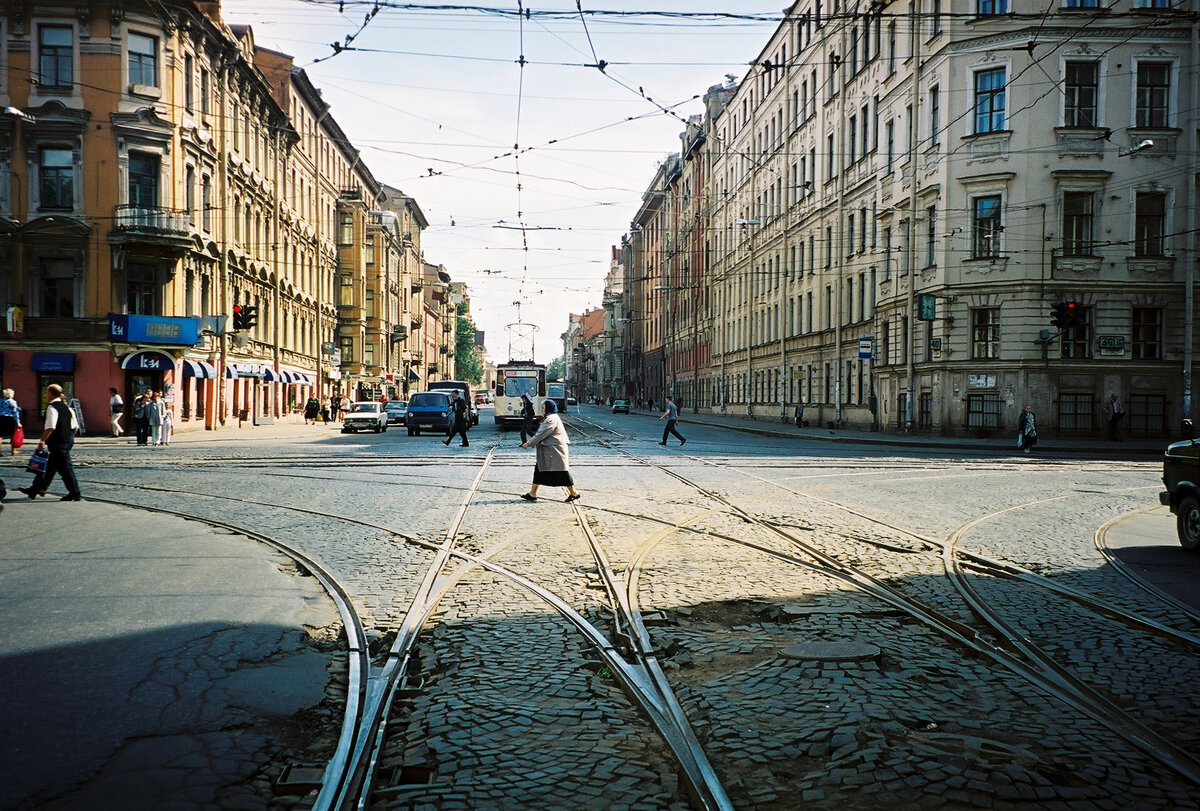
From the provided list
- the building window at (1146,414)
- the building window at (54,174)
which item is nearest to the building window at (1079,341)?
the building window at (1146,414)

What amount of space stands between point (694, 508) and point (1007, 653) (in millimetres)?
7608

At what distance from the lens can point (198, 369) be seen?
121 feet

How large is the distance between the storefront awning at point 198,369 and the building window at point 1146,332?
3371 cm

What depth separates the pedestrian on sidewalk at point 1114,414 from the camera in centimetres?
3281

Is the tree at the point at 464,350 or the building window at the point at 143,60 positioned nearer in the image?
the building window at the point at 143,60

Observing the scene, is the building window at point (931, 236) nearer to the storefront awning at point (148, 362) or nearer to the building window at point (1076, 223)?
the building window at point (1076, 223)

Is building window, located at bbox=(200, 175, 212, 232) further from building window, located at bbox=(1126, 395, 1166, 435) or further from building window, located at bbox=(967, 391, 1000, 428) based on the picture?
building window, located at bbox=(1126, 395, 1166, 435)

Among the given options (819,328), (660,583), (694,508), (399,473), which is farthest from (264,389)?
(660,583)

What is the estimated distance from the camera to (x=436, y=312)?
114250 millimetres

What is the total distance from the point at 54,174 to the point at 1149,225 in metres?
38.1

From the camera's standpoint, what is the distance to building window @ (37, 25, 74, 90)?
33.4 meters

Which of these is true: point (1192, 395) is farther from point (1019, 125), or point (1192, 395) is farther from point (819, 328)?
point (819, 328)

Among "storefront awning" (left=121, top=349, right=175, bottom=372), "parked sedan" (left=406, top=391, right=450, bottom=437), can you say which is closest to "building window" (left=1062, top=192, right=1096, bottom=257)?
"parked sedan" (left=406, top=391, right=450, bottom=437)

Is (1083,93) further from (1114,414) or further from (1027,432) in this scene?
(1027,432)
